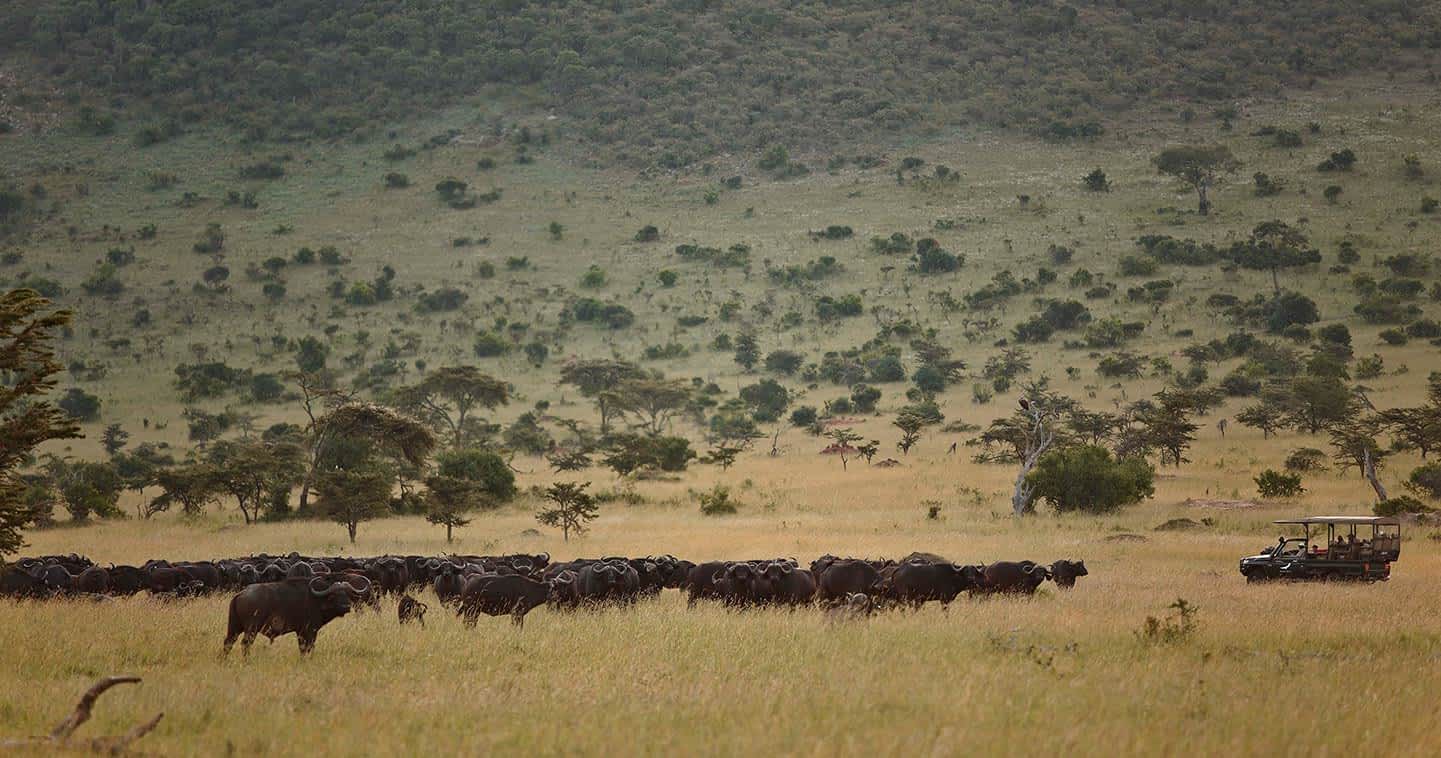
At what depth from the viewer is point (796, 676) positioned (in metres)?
12.6

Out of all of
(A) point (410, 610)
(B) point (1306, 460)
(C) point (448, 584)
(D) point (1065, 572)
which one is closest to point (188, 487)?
(C) point (448, 584)

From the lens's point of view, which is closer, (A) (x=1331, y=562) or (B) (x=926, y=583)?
(B) (x=926, y=583)

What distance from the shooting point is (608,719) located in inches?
403

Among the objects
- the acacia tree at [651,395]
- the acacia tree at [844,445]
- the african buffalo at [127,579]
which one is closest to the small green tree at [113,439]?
the acacia tree at [651,395]

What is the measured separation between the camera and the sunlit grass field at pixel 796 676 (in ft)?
32.2

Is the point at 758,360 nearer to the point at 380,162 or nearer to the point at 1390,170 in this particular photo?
the point at 1390,170

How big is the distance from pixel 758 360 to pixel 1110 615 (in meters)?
75.3

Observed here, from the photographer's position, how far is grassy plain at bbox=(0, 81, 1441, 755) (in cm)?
1027

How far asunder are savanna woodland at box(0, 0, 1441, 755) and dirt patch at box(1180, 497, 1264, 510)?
404 mm

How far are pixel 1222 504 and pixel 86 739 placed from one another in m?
33.9

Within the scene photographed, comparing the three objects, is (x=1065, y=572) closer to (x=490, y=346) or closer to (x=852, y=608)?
(x=852, y=608)

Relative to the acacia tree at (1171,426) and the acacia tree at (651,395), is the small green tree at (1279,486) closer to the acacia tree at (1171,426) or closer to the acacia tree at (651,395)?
the acacia tree at (1171,426)

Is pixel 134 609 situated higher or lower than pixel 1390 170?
lower

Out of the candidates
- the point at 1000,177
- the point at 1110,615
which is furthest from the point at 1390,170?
the point at 1110,615
